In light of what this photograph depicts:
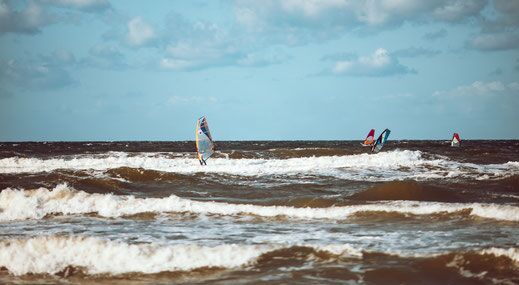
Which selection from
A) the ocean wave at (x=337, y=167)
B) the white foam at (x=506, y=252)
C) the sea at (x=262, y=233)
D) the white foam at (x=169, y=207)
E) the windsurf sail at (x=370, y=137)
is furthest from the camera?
the windsurf sail at (x=370, y=137)

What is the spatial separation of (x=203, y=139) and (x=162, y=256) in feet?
57.6

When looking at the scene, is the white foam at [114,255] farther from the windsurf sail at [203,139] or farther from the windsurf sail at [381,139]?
the windsurf sail at [381,139]

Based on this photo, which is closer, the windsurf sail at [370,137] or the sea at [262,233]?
the sea at [262,233]

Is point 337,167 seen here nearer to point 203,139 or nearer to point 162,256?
point 203,139

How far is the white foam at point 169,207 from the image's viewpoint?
1296 centimetres

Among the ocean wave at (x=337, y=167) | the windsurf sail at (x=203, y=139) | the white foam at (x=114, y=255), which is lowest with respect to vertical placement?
the white foam at (x=114, y=255)

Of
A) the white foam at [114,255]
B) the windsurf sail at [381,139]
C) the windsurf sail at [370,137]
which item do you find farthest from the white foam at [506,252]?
the windsurf sail at [370,137]

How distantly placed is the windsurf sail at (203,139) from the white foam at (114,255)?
51.4 ft

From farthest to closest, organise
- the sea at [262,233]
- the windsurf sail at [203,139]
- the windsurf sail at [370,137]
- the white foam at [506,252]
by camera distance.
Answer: the windsurf sail at [370,137], the windsurf sail at [203,139], the white foam at [506,252], the sea at [262,233]

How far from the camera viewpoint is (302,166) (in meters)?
29.4

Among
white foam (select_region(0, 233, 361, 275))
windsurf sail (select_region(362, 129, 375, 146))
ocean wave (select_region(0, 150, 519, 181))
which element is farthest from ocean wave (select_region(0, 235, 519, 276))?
windsurf sail (select_region(362, 129, 375, 146))

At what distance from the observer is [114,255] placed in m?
8.48

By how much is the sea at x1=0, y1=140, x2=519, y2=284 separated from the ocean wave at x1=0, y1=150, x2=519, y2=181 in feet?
7.79

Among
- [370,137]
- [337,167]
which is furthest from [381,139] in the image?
[337,167]
